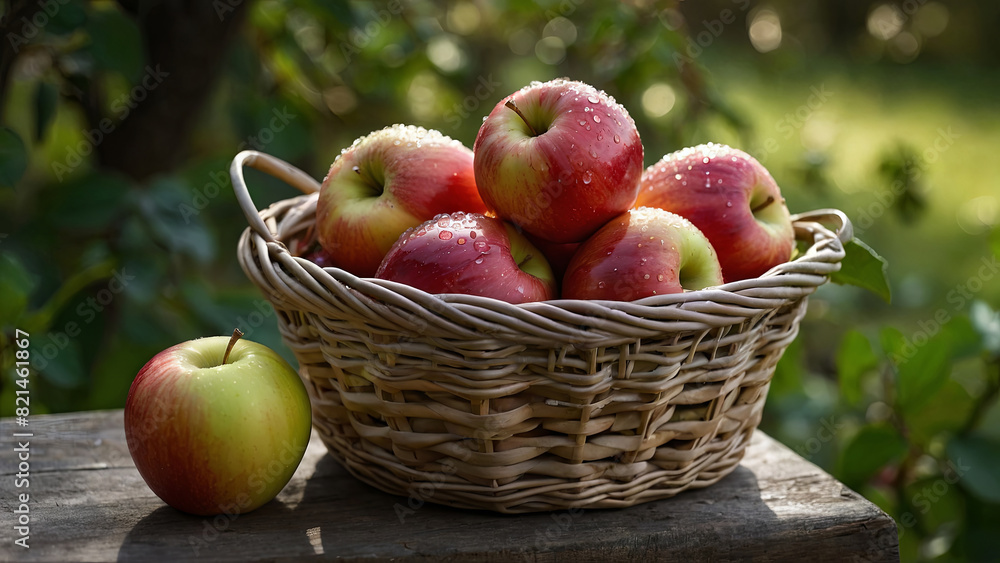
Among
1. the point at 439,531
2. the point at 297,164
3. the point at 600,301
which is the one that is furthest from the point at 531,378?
the point at 297,164

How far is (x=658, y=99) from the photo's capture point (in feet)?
6.26

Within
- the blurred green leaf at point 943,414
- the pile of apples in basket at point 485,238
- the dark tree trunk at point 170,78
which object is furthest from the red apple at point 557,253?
the dark tree trunk at point 170,78

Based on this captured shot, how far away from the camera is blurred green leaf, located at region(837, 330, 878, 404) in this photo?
1.35 m

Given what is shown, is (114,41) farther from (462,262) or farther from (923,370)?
(923,370)

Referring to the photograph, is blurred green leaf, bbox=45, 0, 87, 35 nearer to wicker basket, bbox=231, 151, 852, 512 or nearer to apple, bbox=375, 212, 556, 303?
wicker basket, bbox=231, 151, 852, 512

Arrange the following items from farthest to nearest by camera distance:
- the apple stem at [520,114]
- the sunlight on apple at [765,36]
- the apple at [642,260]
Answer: the sunlight on apple at [765,36], the apple stem at [520,114], the apple at [642,260]

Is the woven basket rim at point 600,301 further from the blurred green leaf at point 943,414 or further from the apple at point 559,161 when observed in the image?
the blurred green leaf at point 943,414

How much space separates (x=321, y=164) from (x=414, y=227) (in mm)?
1416

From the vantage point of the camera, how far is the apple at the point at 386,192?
38.8 inches

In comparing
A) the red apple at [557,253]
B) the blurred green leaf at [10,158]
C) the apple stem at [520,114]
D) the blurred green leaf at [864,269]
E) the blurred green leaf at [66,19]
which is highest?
the apple stem at [520,114]

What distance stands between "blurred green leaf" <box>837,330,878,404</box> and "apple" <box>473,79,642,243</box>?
62 cm

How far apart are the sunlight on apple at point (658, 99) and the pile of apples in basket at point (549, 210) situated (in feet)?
2.77

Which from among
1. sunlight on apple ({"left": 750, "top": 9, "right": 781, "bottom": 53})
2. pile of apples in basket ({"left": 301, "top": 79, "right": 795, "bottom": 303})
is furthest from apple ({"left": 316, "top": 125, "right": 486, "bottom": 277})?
sunlight on apple ({"left": 750, "top": 9, "right": 781, "bottom": 53})

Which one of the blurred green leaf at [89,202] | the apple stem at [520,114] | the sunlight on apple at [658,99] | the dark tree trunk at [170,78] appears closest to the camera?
the apple stem at [520,114]
